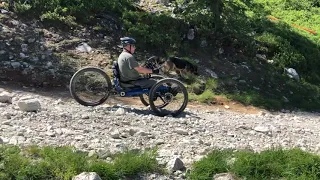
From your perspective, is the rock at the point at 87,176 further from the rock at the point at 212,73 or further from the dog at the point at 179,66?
the rock at the point at 212,73

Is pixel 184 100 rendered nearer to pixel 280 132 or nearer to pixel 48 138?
pixel 280 132

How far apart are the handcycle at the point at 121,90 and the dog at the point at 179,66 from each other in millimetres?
3182

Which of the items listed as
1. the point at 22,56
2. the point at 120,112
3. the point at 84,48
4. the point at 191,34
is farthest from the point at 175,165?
the point at 191,34

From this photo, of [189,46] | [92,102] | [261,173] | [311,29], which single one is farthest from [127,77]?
[311,29]

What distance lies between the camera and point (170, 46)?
13.8 metres

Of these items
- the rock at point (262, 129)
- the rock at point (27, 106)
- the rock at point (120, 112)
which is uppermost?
the rock at point (27, 106)

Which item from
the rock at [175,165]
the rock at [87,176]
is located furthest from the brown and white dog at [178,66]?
the rock at [87,176]

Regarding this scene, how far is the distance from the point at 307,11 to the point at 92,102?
1659 centimetres

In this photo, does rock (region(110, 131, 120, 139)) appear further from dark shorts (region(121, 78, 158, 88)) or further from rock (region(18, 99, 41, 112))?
dark shorts (region(121, 78, 158, 88))

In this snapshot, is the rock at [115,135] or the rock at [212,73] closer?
the rock at [115,135]

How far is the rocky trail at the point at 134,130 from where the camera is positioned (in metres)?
6.96

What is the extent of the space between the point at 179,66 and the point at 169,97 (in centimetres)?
355

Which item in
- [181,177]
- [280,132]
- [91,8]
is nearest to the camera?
[181,177]

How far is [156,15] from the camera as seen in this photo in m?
14.8
